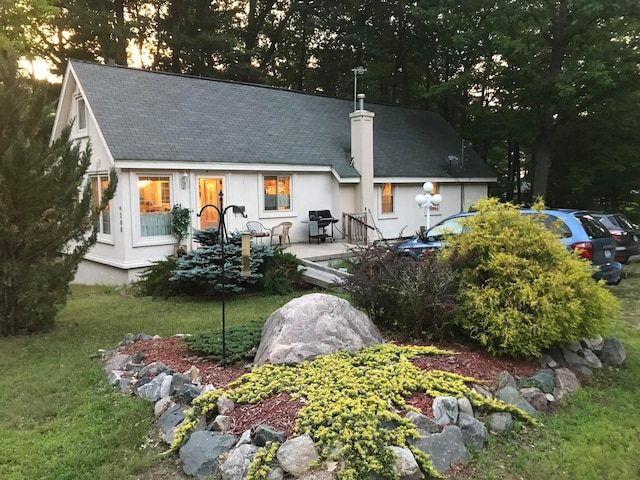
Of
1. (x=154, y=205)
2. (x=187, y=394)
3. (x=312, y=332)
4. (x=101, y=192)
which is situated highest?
(x=101, y=192)

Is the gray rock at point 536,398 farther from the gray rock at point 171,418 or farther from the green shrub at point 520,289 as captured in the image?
the gray rock at point 171,418

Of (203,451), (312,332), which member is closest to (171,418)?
(203,451)

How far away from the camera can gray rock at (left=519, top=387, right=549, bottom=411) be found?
4.56m

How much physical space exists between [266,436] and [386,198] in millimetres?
15743

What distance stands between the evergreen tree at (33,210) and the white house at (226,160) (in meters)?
4.65

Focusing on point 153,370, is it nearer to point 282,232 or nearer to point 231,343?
point 231,343

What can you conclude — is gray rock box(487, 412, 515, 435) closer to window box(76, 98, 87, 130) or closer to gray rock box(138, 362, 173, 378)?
gray rock box(138, 362, 173, 378)

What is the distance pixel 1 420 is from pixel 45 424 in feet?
1.54

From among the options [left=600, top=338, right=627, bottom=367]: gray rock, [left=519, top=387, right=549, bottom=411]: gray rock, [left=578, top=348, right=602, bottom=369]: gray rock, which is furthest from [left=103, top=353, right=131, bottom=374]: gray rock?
[left=600, top=338, right=627, bottom=367]: gray rock

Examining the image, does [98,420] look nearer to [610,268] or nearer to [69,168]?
[69,168]

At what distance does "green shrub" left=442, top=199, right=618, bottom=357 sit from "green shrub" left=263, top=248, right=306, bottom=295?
208 inches

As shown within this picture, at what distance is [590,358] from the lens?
568 centimetres

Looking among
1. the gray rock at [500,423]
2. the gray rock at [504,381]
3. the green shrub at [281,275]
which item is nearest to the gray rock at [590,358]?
the gray rock at [504,381]

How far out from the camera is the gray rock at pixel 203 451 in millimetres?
3529
